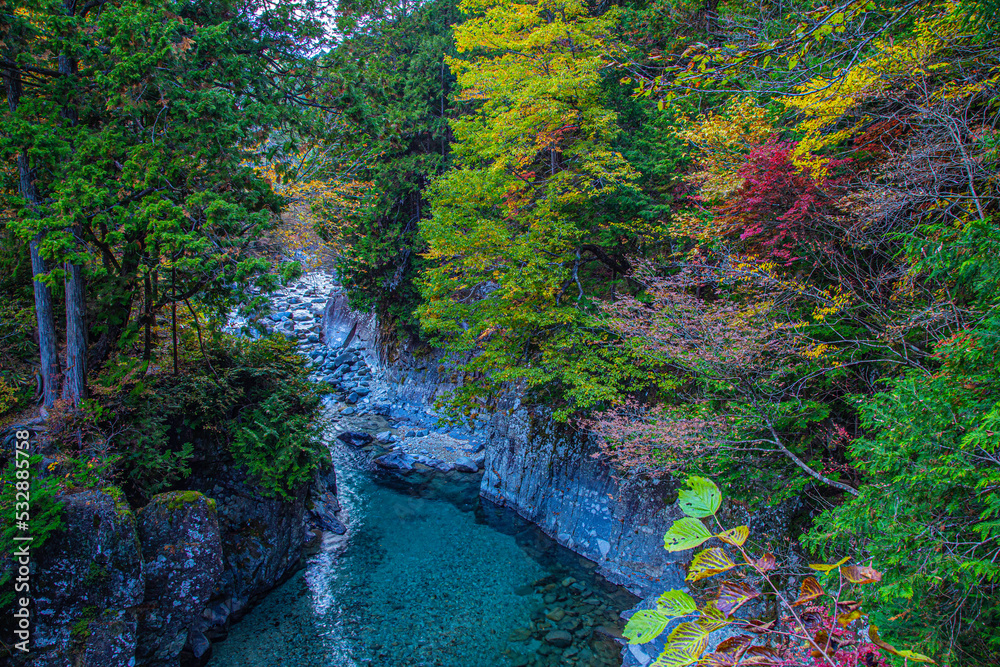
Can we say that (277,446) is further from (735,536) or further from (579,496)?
(735,536)

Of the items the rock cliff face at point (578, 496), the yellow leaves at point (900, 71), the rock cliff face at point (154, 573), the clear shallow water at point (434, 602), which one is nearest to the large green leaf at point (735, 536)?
the yellow leaves at point (900, 71)

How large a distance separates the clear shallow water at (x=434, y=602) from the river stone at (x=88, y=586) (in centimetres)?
170

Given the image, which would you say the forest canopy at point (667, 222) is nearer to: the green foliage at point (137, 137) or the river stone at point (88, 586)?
the green foliage at point (137, 137)

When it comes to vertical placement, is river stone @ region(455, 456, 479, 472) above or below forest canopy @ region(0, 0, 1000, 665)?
below

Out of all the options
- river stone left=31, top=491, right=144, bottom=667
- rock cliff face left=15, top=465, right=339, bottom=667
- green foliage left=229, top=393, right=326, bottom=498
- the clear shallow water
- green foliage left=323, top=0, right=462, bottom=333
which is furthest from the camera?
green foliage left=323, top=0, right=462, bottom=333

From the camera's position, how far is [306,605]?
26.3 feet

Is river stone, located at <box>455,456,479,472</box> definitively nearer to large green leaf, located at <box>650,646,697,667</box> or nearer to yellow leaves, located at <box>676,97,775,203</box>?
yellow leaves, located at <box>676,97,775,203</box>

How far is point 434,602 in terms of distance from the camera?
26.7 feet

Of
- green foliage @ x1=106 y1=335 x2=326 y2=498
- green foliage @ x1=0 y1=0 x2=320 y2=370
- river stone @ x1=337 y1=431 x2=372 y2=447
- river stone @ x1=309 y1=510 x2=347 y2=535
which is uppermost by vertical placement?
green foliage @ x1=0 y1=0 x2=320 y2=370

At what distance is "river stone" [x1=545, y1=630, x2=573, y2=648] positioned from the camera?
7381mm

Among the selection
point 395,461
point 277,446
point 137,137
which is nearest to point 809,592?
point 137,137

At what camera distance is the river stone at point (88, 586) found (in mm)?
5309

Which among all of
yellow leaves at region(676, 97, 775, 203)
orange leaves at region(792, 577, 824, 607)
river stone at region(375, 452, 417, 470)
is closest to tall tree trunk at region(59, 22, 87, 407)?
river stone at region(375, 452, 417, 470)

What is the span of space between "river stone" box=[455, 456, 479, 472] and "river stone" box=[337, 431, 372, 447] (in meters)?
3.46
